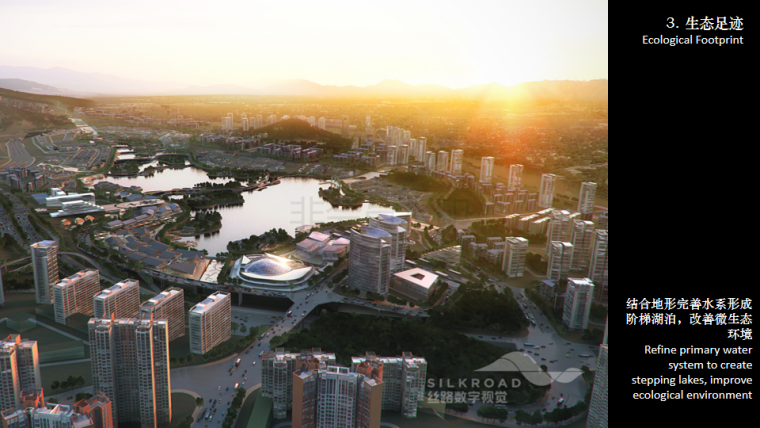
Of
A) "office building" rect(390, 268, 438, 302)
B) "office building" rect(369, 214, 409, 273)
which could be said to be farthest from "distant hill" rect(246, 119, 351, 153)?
"office building" rect(390, 268, 438, 302)

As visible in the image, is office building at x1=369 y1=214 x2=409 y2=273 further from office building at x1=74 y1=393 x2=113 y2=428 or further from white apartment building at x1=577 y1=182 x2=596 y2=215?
office building at x1=74 y1=393 x2=113 y2=428

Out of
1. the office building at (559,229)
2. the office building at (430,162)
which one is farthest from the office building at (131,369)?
the office building at (430,162)

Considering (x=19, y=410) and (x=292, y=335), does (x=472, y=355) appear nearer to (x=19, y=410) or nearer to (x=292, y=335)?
(x=292, y=335)

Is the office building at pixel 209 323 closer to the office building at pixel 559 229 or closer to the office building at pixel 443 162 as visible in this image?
the office building at pixel 559 229

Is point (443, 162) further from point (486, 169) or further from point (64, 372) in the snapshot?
point (64, 372)

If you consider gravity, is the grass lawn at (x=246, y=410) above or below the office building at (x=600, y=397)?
below
